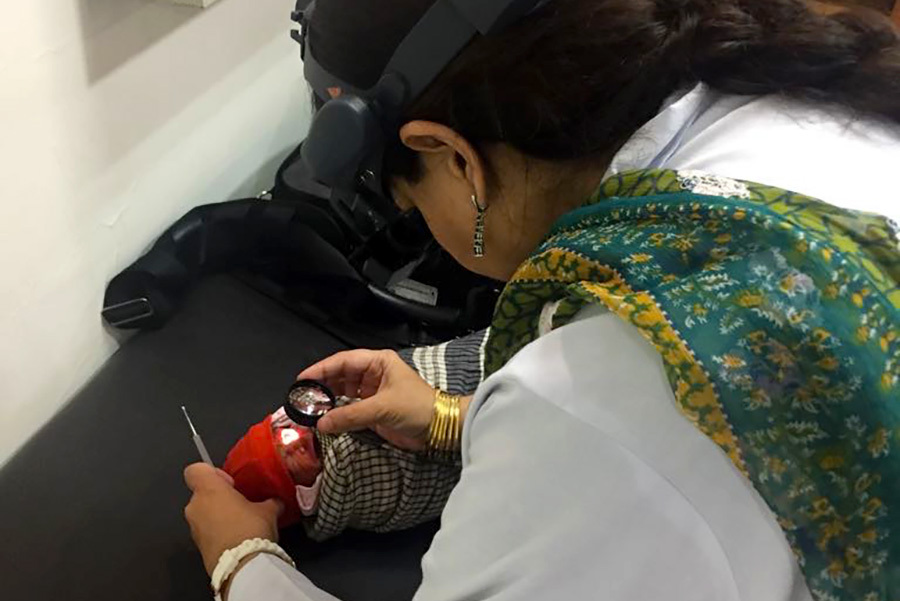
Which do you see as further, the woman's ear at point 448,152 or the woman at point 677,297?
the woman's ear at point 448,152

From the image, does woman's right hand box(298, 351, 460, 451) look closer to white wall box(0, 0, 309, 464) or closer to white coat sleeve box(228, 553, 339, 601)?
white coat sleeve box(228, 553, 339, 601)

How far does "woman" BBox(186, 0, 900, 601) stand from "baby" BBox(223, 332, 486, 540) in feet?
1.09

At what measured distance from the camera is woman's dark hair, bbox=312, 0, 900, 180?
Result: 0.67m

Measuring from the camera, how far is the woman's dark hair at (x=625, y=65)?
67cm

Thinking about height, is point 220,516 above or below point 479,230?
below

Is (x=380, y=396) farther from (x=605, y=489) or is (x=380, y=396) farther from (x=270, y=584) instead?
(x=605, y=489)

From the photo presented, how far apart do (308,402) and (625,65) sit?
0.56 meters

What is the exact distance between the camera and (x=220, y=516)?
3.21 feet

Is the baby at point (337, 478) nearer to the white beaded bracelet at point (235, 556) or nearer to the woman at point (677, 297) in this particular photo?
the white beaded bracelet at point (235, 556)

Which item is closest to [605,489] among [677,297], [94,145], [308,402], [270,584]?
[677,297]

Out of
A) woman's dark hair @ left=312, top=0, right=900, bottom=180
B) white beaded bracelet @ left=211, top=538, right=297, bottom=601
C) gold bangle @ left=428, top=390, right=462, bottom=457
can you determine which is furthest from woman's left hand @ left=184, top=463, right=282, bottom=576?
woman's dark hair @ left=312, top=0, right=900, bottom=180

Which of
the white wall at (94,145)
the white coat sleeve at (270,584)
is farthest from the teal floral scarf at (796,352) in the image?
the white wall at (94,145)

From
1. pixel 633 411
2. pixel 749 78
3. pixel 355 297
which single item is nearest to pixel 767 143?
pixel 749 78

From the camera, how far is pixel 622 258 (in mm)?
598
